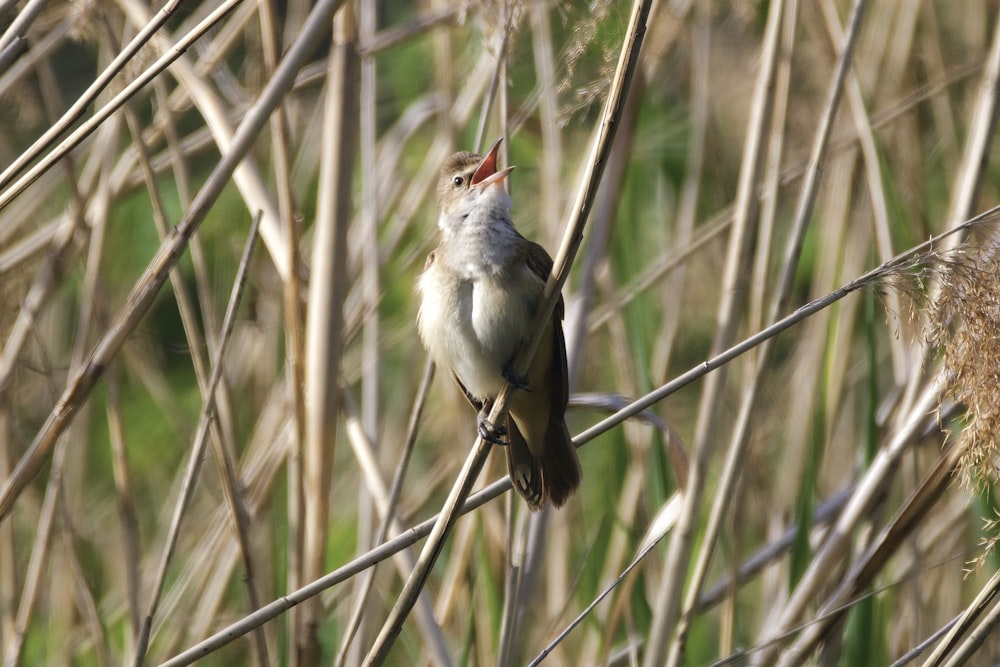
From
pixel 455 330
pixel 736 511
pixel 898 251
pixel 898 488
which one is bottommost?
pixel 898 488

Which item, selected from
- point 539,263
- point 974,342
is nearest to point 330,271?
point 539,263

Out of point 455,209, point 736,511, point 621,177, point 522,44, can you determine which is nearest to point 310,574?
point 455,209

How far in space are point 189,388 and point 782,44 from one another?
2.69 metres

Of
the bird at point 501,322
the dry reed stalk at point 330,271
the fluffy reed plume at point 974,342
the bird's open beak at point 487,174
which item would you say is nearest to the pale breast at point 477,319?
the bird at point 501,322

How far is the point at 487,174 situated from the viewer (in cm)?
245

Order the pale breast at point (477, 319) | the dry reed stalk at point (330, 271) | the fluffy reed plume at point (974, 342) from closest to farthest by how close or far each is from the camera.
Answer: the fluffy reed plume at point (974, 342) < the dry reed stalk at point (330, 271) < the pale breast at point (477, 319)

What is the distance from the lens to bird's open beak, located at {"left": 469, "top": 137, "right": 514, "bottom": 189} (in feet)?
7.59

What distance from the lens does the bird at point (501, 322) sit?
7.55 ft

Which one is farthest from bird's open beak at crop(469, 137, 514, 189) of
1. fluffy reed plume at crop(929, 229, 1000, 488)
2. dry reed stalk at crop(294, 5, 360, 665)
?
fluffy reed plume at crop(929, 229, 1000, 488)

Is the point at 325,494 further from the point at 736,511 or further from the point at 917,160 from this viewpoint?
the point at 917,160

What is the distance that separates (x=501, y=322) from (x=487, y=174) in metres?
0.38

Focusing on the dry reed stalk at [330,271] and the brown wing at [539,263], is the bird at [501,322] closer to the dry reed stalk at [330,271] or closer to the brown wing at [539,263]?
the brown wing at [539,263]

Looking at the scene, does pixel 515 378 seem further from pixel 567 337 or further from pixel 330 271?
pixel 567 337

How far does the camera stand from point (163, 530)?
3424 mm
